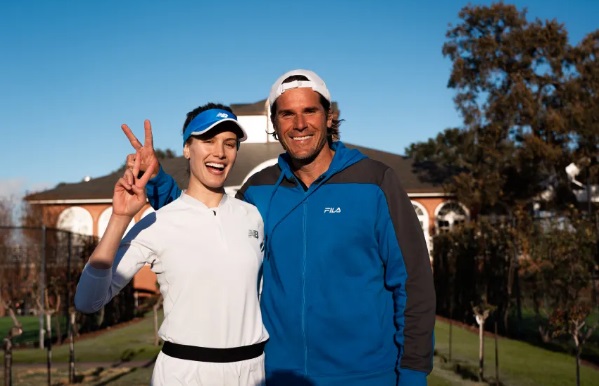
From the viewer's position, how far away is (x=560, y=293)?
45.5 feet

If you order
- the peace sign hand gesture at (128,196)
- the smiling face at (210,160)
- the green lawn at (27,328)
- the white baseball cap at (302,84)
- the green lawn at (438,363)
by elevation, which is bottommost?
the green lawn at (27,328)

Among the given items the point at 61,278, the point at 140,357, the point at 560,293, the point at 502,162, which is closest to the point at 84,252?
the point at 61,278

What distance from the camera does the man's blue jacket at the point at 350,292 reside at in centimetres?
320

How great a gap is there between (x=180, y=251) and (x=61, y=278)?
14.7m

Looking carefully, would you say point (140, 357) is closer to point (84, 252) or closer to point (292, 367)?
point (84, 252)

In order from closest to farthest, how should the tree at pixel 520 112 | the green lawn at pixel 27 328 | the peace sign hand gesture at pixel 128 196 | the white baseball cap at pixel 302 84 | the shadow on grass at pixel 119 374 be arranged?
the peace sign hand gesture at pixel 128 196
the white baseball cap at pixel 302 84
the shadow on grass at pixel 119 374
the green lawn at pixel 27 328
the tree at pixel 520 112

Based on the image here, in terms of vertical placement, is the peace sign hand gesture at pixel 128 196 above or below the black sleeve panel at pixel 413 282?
above

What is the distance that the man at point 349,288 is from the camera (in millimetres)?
3197

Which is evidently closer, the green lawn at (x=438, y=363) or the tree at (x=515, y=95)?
the green lawn at (x=438, y=363)

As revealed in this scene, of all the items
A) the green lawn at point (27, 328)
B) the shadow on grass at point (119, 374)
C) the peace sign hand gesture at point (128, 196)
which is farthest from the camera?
the green lawn at point (27, 328)

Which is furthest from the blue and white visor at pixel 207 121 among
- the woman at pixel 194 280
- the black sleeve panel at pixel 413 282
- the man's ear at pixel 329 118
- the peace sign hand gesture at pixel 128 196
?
the black sleeve panel at pixel 413 282

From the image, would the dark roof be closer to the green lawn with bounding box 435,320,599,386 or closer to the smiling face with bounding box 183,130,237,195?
the green lawn with bounding box 435,320,599,386

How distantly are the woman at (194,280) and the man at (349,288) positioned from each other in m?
0.20

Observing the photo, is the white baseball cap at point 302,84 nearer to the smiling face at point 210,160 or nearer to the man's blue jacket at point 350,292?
the smiling face at point 210,160
